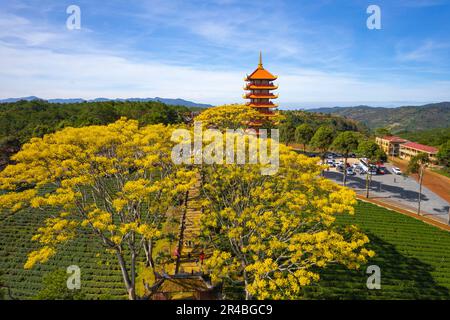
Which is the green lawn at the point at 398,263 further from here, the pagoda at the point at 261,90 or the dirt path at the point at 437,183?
the pagoda at the point at 261,90

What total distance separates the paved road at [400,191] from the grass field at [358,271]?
5.90m

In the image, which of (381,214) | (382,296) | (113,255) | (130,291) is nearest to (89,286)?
(113,255)

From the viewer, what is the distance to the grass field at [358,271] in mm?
19906

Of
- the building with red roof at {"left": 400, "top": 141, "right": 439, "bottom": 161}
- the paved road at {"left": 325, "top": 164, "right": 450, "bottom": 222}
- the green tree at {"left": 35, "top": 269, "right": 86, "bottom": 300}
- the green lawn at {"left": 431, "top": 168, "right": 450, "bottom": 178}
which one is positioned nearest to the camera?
the green tree at {"left": 35, "top": 269, "right": 86, "bottom": 300}

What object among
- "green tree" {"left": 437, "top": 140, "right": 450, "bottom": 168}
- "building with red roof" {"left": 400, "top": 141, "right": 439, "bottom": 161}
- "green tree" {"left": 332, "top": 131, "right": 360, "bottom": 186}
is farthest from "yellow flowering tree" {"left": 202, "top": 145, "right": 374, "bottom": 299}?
"building with red roof" {"left": 400, "top": 141, "right": 439, "bottom": 161}

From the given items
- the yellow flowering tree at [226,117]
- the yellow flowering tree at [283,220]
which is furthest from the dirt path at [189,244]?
the yellow flowering tree at [226,117]

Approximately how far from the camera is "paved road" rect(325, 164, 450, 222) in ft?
119

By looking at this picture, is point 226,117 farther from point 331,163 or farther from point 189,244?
point 331,163

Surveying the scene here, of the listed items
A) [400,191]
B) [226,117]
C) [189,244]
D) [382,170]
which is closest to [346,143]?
[400,191]

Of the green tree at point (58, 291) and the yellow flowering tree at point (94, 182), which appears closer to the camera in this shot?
the green tree at point (58, 291)

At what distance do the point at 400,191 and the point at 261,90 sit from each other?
26669mm

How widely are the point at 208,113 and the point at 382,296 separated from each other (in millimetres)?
25258

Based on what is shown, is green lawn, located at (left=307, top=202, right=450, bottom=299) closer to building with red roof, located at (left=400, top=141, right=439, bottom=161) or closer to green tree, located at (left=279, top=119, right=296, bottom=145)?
green tree, located at (left=279, top=119, right=296, bottom=145)

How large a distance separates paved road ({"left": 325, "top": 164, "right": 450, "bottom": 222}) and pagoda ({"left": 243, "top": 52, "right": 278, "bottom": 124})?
1640cm
